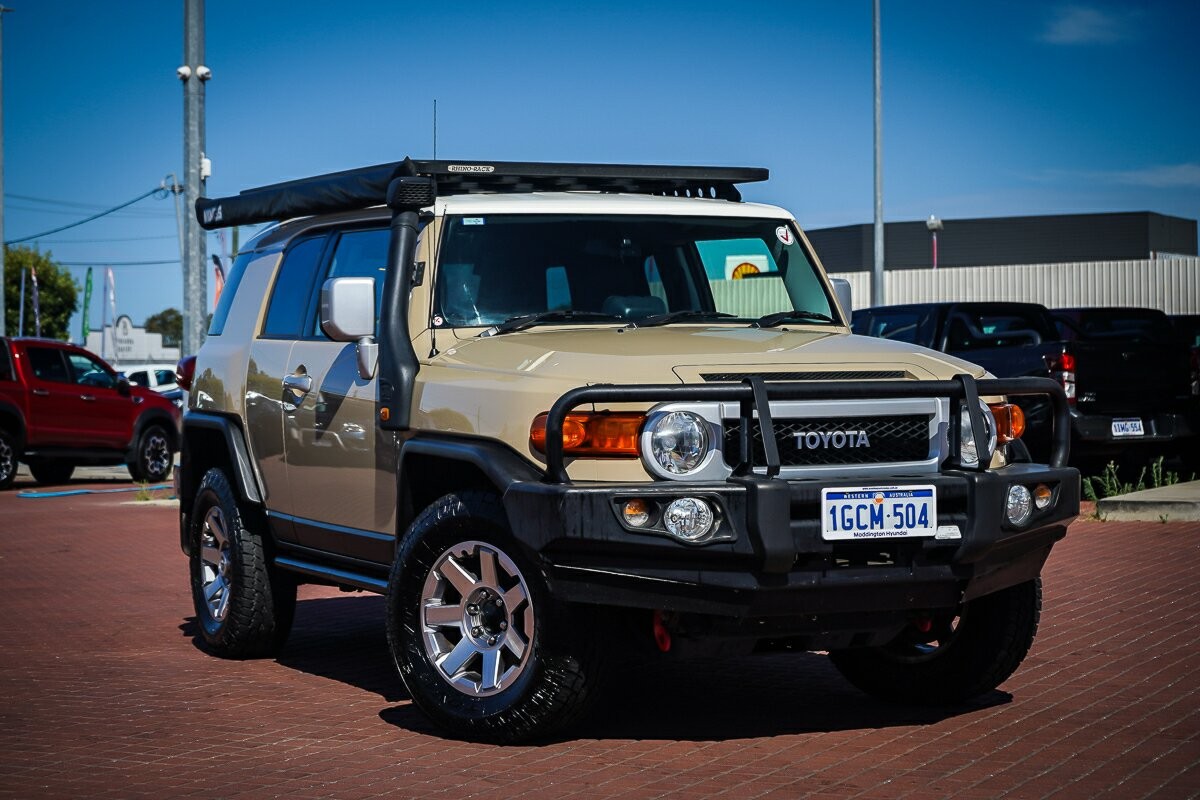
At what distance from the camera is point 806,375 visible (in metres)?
5.74

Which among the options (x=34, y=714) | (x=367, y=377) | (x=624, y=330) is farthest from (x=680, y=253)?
(x=34, y=714)

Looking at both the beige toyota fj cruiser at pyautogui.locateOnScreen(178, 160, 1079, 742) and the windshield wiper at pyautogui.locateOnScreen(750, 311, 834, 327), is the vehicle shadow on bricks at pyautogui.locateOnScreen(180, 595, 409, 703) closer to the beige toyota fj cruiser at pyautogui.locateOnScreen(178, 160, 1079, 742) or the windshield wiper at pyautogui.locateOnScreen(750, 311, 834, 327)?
the beige toyota fj cruiser at pyautogui.locateOnScreen(178, 160, 1079, 742)

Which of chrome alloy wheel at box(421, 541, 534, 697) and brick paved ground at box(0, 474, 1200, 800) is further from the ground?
chrome alloy wheel at box(421, 541, 534, 697)

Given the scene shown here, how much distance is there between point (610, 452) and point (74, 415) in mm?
17637

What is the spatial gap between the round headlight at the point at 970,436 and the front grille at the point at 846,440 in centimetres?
15

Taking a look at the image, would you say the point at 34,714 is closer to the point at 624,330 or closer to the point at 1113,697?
the point at 624,330

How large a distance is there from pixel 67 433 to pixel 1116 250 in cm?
5695

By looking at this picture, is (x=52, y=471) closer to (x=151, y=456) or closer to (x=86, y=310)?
(x=151, y=456)

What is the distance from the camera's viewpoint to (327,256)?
24.9ft

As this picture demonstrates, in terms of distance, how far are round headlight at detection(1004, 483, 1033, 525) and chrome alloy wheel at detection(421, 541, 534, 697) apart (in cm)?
172

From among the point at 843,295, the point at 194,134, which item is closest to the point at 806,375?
the point at 843,295

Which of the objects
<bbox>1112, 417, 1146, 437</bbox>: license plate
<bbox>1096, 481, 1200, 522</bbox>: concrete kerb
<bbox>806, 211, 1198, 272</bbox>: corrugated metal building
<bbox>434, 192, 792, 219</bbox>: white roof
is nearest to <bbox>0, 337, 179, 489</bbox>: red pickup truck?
<bbox>1112, 417, 1146, 437</bbox>: license plate

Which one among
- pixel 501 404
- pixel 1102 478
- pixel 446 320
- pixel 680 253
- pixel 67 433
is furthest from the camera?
pixel 67 433

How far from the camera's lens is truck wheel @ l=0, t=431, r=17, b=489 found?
2097 centimetres
